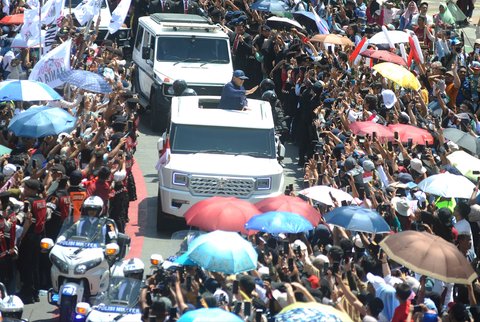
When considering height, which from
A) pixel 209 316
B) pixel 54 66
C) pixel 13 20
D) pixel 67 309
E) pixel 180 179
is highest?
pixel 209 316

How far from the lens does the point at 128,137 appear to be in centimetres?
2120

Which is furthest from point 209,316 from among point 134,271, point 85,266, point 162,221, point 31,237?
point 162,221

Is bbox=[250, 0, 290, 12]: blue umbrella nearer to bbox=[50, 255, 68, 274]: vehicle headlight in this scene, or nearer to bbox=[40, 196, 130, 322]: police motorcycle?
bbox=[40, 196, 130, 322]: police motorcycle

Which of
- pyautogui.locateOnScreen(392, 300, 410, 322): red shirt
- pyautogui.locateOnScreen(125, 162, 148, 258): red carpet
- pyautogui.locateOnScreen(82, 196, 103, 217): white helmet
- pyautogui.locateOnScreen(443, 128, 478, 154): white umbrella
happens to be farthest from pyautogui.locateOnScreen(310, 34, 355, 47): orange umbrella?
pyautogui.locateOnScreen(392, 300, 410, 322): red shirt

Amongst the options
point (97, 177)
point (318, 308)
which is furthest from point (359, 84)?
point (318, 308)

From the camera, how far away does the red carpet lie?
1945 centimetres

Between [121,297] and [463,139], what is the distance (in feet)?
22.2

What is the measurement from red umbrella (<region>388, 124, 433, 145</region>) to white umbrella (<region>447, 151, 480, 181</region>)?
43.3 inches

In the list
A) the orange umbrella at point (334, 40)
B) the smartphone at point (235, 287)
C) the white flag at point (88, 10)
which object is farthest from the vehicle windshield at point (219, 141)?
the smartphone at point (235, 287)

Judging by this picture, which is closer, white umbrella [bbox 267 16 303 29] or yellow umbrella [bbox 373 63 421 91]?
yellow umbrella [bbox 373 63 421 91]

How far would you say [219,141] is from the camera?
66.8 ft

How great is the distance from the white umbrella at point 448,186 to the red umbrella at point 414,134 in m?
2.49

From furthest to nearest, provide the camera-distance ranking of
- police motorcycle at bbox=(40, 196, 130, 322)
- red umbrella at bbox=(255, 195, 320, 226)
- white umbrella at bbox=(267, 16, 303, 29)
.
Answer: white umbrella at bbox=(267, 16, 303, 29) < red umbrella at bbox=(255, 195, 320, 226) < police motorcycle at bbox=(40, 196, 130, 322)

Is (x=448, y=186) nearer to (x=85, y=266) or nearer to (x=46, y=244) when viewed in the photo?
(x=85, y=266)
